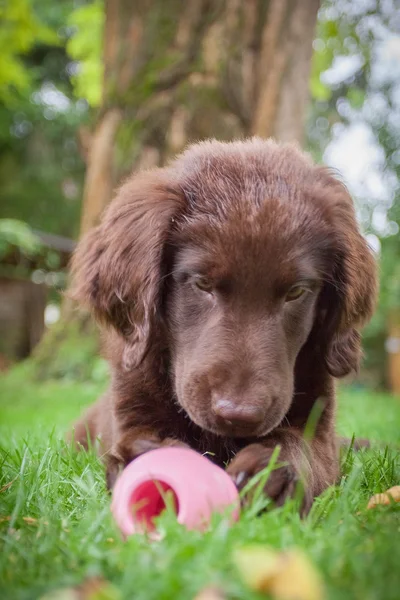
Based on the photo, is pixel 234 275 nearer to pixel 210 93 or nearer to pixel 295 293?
pixel 295 293

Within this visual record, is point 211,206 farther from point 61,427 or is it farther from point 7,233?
point 7,233

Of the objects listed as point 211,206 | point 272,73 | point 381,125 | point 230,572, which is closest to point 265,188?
point 211,206

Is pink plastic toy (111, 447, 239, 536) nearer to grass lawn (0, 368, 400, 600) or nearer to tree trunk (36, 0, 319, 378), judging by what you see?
grass lawn (0, 368, 400, 600)

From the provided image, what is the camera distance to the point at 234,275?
230 centimetres

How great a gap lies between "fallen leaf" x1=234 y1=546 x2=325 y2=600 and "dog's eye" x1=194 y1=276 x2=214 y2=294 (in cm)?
127

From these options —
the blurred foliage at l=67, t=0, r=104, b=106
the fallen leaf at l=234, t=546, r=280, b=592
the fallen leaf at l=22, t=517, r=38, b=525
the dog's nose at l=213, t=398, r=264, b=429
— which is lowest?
the fallen leaf at l=22, t=517, r=38, b=525

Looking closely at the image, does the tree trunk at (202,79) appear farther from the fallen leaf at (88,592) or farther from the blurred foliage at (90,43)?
the fallen leaf at (88,592)

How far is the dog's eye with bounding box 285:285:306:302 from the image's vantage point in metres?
2.43

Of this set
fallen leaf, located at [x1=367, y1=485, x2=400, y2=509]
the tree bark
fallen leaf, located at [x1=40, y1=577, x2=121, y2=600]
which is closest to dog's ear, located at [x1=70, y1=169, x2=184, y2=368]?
fallen leaf, located at [x1=367, y1=485, x2=400, y2=509]

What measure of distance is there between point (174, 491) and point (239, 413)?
0.32 meters

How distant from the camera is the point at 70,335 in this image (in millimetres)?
7414

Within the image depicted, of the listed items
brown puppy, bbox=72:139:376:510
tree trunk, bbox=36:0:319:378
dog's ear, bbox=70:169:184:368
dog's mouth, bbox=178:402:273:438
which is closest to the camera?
dog's mouth, bbox=178:402:273:438

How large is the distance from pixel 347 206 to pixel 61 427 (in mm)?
2822

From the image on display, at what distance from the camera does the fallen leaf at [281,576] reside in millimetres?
1109
